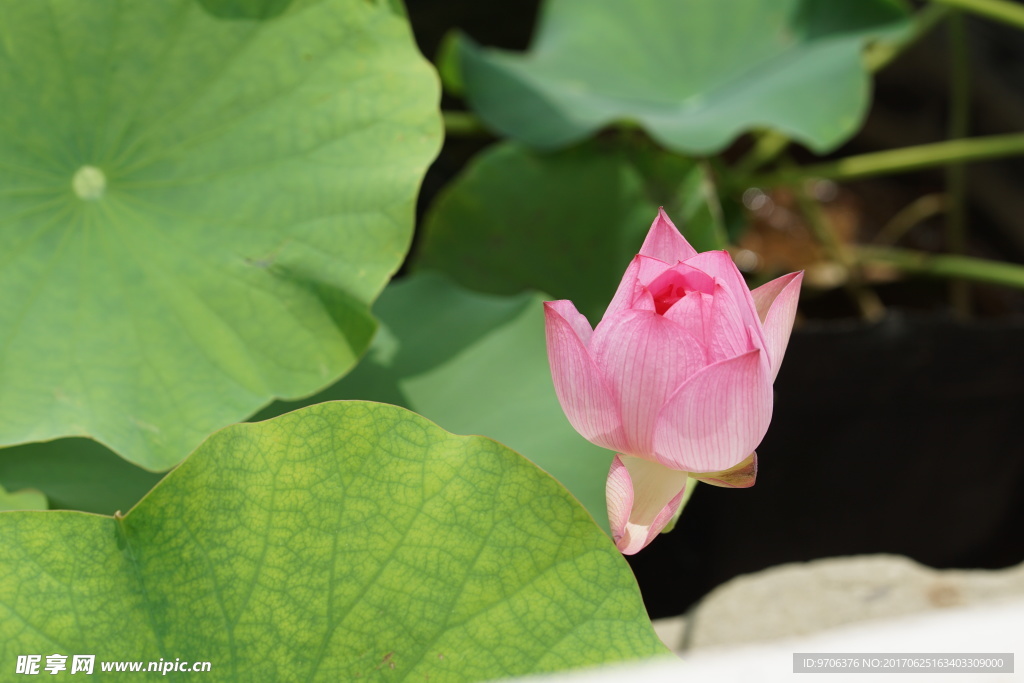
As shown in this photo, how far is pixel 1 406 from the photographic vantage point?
61 centimetres

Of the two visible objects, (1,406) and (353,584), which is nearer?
(353,584)

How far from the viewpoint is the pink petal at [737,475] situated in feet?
1.38

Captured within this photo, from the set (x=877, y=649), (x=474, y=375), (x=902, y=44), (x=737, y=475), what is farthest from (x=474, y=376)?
(x=902, y=44)

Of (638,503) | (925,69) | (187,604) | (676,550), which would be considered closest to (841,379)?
(676,550)

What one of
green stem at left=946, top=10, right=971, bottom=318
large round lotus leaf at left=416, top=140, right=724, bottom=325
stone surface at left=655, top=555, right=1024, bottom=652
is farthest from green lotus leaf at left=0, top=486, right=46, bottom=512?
green stem at left=946, top=10, right=971, bottom=318

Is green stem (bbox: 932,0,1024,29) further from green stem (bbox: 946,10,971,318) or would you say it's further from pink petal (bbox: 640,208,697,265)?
pink petal (bbox: 640,208,697,265)

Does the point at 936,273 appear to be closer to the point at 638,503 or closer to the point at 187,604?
the point at 638,503

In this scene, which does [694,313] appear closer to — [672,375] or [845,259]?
[672,375]

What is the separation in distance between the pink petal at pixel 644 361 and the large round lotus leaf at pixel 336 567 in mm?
91

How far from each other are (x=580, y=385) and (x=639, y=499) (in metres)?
0.08

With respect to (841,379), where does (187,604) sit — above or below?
above

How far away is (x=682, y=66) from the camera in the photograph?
128 cm

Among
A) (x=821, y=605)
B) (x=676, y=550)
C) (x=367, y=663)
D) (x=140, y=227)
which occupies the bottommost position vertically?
(x=821, y=605)

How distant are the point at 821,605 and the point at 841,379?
0.40m
